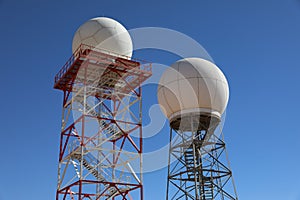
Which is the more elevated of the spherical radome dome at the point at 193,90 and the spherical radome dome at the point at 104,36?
the spherical radome dome at the point at 104,36

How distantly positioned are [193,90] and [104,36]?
27.8 feet

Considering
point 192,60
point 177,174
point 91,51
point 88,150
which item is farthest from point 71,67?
point 177,174

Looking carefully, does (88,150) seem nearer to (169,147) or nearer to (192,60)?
(169,147)

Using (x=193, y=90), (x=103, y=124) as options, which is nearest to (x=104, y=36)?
(x=103, y=124)

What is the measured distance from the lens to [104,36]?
107 ft

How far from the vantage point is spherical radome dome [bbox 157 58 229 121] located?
98.8ft

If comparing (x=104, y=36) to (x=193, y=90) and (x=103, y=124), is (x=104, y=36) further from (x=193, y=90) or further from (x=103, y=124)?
(x=193, y=90)

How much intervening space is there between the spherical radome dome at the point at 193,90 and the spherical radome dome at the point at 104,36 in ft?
14.8

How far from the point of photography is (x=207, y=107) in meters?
30.2

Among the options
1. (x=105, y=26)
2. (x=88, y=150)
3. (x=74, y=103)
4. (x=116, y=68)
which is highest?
(x=105, y=26)

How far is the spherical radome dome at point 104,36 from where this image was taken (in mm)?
32625

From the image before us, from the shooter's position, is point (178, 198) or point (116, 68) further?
point (116, 68)

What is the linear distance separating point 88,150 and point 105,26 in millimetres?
10094

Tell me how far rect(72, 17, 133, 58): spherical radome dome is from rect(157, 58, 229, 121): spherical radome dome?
14.8 ft
